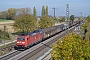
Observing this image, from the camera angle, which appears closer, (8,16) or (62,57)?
(62,57)

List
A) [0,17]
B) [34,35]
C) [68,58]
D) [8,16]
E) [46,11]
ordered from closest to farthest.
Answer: [68,58], [34,35], [46,11], [8,16], [0,17]

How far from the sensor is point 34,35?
41844 mm

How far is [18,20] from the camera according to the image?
2670 inches

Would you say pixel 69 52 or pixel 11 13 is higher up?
pixel 11 13

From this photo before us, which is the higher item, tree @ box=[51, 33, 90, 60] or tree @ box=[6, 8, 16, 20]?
tree @ box=[6, 8, 16, 20]

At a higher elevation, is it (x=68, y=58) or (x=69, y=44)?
(x=69, y=44)

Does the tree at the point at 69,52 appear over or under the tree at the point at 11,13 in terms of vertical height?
under

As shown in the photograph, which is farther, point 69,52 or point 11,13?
point 11,13

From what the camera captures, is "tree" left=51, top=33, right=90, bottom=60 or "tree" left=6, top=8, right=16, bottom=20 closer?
"tree" left=51, top=33, right=90, bottom=60

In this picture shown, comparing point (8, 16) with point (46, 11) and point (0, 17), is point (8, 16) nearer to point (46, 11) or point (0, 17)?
point (0, 17)

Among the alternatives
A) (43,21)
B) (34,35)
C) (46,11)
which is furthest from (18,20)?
(46,11)

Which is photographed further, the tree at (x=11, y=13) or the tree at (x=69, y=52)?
the tree at (x=11, y=13)

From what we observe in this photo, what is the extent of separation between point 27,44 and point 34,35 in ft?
13.5

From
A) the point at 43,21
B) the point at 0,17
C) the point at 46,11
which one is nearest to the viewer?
the point at 43,21
